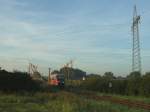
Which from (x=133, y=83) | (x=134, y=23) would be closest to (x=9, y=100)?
(x=133, y=83)

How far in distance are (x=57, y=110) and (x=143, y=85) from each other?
27.7 metres

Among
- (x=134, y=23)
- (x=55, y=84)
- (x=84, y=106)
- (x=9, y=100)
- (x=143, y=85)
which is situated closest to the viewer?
(x=84, y=106)

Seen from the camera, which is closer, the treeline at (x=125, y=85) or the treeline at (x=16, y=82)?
the treeline at (x=125, y=85)

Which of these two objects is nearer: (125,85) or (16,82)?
(16,82)

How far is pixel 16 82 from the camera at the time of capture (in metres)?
55.8

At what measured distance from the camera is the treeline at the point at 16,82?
2126 inches

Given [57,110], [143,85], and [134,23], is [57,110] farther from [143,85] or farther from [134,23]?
[134,23]

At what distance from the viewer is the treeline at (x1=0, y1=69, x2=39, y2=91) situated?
5400cm

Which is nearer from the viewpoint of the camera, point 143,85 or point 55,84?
point 143,85

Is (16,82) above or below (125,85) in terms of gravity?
above

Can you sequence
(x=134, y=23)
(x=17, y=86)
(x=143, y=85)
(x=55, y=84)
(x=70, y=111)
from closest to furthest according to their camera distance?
(x=70, y=111)
(x=143, y=85)
(x=17, y=86)
(x=55, y=84)
(x=134, y=23)

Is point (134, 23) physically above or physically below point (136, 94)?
above

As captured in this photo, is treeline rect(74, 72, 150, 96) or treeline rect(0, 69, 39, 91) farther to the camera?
treeline rect(0, 69, 39, 91)

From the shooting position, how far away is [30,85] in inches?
2259
